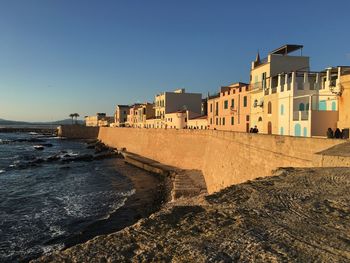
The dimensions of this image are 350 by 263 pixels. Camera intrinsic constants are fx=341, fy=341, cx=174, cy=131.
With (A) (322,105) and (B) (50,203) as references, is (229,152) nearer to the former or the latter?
(A) (322,105)

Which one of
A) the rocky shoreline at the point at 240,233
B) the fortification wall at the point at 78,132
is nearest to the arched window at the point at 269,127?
the rocky shoreline at the point at 240,233

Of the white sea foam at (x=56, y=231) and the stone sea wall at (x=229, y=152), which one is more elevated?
the stone sea wall at (x=229, y=152)

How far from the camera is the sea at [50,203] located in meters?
16.9

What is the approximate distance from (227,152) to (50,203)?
1341 centimetres

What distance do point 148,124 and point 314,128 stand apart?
58595 millimetres

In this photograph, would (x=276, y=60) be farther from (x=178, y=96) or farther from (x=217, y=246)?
(x=178, y=96)

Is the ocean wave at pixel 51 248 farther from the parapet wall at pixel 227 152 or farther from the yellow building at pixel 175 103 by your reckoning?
the yellow building at pixel 175 103

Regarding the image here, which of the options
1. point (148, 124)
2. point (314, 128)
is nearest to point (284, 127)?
point (314, 128)

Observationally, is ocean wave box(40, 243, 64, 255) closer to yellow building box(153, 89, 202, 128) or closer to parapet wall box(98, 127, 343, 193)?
parapet wall box(98, 127, 343, 193)

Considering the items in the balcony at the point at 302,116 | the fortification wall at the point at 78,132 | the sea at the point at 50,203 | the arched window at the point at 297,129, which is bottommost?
the sea at the point at 50,203

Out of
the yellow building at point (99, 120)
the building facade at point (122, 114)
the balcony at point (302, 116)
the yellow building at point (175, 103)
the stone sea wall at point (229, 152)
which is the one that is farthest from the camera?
the yellow building at point (99, 120)

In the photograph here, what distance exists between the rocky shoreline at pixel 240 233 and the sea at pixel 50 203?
467 inches

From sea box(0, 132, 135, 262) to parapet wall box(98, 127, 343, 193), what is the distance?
273 inches

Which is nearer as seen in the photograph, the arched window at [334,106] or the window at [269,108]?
the arched window at [334,106]
